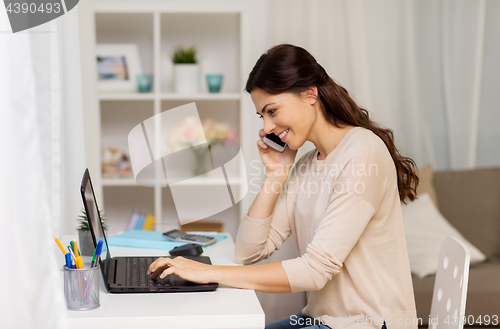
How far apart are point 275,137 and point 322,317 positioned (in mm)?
521

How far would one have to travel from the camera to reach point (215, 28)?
262 centimetres

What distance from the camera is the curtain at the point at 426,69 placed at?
2.42 meters

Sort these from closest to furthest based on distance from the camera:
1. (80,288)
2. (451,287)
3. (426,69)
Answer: (80,288)
(451,287)
(426,69)

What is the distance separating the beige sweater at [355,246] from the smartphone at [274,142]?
17 cm

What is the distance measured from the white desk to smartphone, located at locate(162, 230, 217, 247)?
40cm

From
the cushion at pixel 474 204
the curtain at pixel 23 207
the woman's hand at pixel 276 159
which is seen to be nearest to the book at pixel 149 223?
the woman's hand at pixel 276 159

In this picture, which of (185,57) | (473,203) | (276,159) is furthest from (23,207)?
(473,203)

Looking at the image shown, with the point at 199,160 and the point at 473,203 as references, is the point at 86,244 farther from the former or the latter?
the point at 473,203

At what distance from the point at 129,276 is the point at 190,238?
14.6 inches

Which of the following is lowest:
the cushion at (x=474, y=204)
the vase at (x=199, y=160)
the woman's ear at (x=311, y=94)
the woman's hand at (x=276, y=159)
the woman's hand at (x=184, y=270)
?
the cushion at (x=474, y=204)

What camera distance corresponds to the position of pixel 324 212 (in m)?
1.12

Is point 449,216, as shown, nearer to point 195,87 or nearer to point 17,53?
point 195,87

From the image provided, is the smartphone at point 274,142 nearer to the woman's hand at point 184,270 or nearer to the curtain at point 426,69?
the woman's hand at point 184,270

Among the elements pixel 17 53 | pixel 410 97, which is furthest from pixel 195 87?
pixel 17 53
